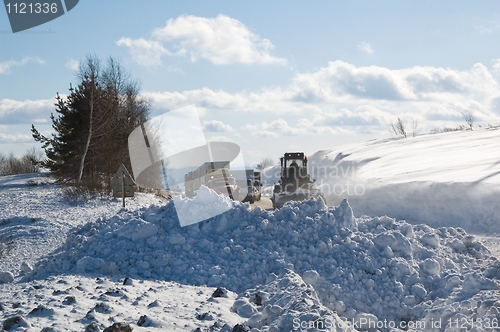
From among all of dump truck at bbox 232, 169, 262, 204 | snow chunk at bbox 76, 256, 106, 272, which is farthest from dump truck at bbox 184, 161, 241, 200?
snow chunk at bbox 76, 256, 106, 272

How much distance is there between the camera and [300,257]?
905 centimetres

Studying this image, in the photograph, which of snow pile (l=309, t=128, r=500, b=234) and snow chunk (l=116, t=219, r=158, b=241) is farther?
snow pile (l=309, t=128, r=500, b=234)

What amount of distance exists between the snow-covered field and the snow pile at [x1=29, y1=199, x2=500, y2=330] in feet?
0.07

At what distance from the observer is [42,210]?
1739 cm

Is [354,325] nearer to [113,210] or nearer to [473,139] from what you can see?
[113,210]

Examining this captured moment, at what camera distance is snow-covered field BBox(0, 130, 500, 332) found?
6.35 metres

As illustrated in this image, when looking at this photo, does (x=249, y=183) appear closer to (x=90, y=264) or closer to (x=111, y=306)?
(x=90, y=264)

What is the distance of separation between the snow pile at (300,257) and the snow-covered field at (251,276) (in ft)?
0.07

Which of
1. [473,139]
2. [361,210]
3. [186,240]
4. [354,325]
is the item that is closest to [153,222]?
[186,240]

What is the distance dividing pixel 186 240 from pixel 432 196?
508 inches

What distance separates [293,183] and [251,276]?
11.9 metres

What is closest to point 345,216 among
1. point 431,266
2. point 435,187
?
point 431,266

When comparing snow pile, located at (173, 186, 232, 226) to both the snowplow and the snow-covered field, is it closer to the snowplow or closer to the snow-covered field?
the snow-covered field

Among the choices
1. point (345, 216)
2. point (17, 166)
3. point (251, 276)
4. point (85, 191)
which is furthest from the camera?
point (17, 166)
